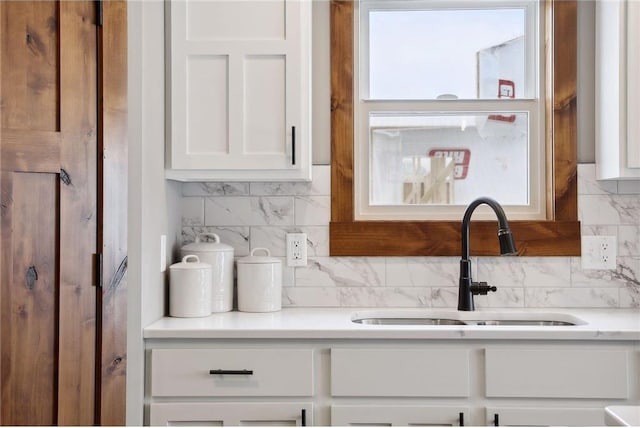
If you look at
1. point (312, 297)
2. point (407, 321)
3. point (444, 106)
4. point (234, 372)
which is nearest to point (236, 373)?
point (234, 372)

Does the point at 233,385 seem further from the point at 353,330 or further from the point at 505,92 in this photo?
the point at 505,92

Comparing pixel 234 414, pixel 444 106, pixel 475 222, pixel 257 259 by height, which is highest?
pixel 444 106

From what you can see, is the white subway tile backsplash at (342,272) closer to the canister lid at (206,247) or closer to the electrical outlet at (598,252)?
the canister lid at (206,247)

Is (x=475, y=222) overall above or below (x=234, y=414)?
above

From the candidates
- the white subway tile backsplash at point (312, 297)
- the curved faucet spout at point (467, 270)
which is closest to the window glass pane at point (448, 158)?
the curved faucet spout at point (467, 270)

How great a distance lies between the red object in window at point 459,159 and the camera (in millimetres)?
2729

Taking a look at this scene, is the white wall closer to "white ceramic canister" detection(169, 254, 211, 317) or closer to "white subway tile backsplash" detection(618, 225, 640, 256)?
"white ceramic canister" detection(169, 254, 211, 317)

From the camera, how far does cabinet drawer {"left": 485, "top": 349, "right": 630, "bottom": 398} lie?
2010 mm

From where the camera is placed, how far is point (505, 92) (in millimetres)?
2732

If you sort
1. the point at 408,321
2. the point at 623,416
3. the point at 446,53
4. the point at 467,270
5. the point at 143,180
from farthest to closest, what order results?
the point at 446,53
the point at 408,321
the point at 467,270
the point at 143,180
the point at 623,416

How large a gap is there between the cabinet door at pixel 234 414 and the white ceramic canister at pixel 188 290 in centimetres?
36

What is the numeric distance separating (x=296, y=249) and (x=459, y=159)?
772 mm

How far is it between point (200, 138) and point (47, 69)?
0.62 meters

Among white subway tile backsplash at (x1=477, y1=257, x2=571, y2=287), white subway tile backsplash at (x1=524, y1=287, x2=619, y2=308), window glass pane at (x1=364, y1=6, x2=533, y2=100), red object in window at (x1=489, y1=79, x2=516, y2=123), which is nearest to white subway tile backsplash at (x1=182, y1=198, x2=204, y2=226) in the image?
window glass pane at (x1=364, y1=6, x2=533, y2=100)
